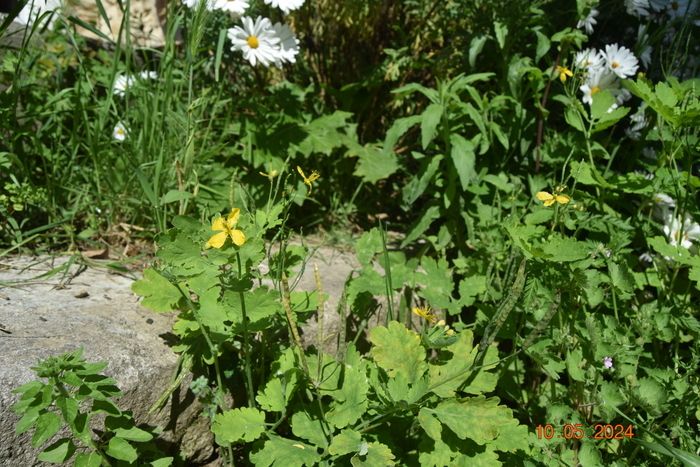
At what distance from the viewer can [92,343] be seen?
1542 millimetres

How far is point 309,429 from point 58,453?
57cm

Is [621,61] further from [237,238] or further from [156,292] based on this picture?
[156,292]

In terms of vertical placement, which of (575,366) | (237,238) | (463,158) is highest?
(463,158)

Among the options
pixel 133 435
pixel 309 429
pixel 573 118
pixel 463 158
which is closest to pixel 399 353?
pixel 309 429

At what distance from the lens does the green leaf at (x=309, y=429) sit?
143 cm

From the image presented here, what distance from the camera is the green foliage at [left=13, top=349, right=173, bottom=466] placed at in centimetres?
116

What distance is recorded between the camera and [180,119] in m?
2.33

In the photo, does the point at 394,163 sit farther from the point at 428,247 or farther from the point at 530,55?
the point at 530,55

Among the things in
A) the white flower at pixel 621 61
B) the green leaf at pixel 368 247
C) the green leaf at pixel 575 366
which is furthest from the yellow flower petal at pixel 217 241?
the white flower at pixel 621 61

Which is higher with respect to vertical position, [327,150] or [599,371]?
[327,150]

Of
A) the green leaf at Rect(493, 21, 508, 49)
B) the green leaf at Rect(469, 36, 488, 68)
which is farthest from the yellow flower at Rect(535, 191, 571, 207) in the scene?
the green leaf at Rect(469, 36, 488, 68)

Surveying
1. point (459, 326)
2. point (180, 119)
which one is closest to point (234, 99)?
point (180, 119)

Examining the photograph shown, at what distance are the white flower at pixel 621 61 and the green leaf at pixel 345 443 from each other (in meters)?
1.85

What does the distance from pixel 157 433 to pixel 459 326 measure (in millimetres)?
941
